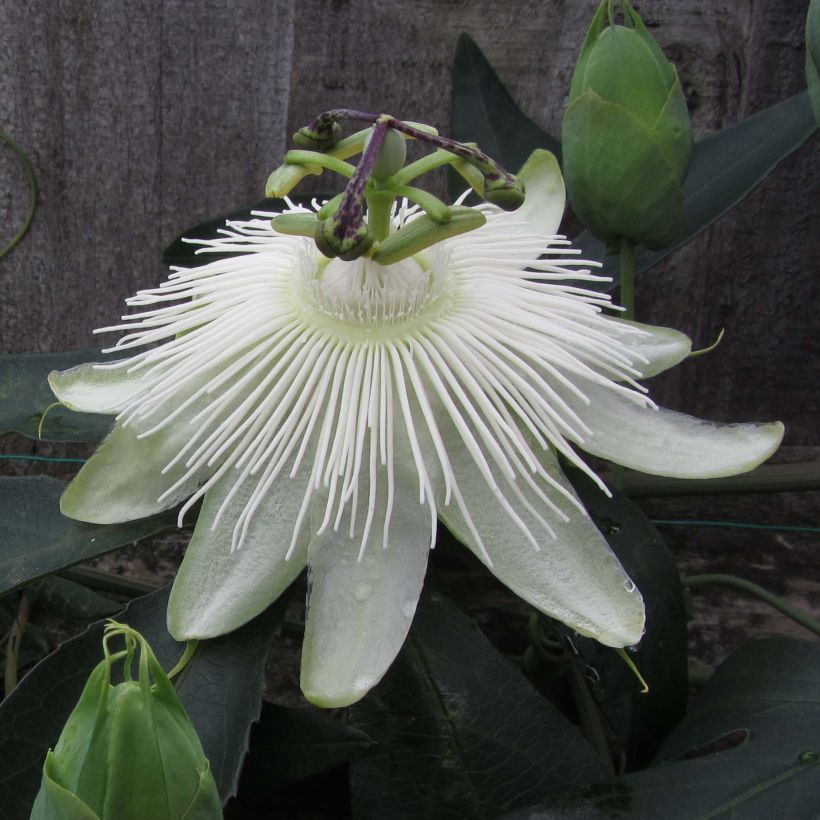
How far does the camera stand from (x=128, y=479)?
2.26 ft

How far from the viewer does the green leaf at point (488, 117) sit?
40.0 inches

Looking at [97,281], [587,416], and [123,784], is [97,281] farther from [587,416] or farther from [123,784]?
[123,784]

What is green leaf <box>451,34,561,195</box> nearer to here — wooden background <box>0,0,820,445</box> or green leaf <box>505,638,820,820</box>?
wooden background <box>0,0,820,445</box>

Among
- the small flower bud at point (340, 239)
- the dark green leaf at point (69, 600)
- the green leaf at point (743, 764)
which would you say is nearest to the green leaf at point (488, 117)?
the small flower bud at point (340, 239)

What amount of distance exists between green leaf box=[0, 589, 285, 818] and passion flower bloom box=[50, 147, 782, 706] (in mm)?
42

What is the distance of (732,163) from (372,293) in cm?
54

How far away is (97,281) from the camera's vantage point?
123 cm

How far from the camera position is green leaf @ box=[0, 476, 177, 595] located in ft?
2.31

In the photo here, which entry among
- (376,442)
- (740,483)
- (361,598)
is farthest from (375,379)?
(740,483)

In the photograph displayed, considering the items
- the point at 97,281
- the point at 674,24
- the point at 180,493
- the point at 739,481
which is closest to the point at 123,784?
the point at 180,493

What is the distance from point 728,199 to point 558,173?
0.24m

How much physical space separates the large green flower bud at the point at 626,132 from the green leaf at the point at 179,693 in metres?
0.45

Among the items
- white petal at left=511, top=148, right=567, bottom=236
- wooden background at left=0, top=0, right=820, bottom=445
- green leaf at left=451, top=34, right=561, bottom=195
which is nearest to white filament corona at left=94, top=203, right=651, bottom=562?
white petal at left=511, top=148, right=567, bottom=236

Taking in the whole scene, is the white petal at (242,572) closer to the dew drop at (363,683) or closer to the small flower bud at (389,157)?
the dew drop at (363,683)
